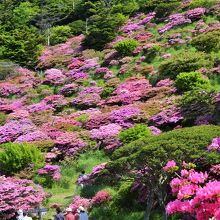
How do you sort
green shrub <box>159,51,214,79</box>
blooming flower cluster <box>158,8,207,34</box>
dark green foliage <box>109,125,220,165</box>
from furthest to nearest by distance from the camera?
blooming flower cluster <box>158,8,207,34</box>, green shrub <box>159,51,214,79</box>, dark green foliage <box>109,125,220,165</box>

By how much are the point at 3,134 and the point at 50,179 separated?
6.65 metres

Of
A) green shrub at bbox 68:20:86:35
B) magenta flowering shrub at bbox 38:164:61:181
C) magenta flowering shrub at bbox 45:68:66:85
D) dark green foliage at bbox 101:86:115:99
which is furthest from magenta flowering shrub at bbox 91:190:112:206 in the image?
green shrub at bbox 68:20:86:35

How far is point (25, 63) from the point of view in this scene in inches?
1510

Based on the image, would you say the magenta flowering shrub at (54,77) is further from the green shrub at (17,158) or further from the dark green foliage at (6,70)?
the green shrub at (17,158)

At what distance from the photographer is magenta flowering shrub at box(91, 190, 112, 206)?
14.4 meters

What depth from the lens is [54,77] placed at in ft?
109

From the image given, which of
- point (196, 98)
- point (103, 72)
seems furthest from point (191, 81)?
point (103, 72)

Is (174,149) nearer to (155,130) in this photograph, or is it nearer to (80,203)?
(80,203)

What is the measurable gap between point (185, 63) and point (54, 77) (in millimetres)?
12058

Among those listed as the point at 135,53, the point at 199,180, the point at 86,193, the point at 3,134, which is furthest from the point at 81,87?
the point at 199,180

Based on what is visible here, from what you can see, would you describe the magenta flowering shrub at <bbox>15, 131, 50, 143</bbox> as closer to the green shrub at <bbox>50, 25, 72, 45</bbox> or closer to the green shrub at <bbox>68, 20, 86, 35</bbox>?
the green shrub at <bbox>50, 25, 72, 45</bbox>

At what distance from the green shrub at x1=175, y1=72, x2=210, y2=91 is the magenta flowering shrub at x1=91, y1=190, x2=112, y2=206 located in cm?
979

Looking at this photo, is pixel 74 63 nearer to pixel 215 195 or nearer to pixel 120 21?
pixel 120 21

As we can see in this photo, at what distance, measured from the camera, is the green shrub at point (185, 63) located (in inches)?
966
